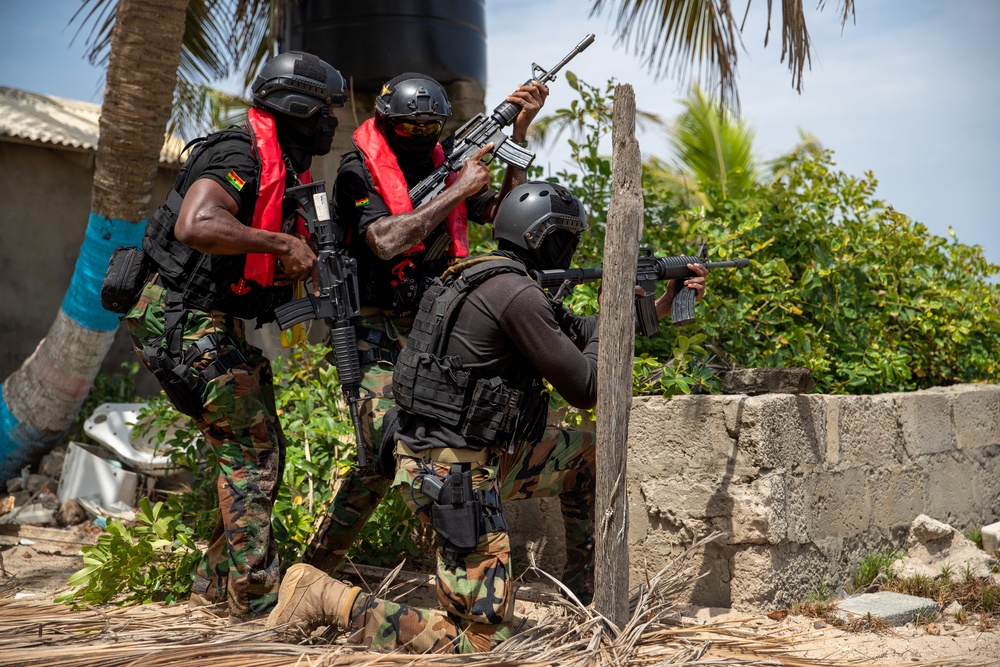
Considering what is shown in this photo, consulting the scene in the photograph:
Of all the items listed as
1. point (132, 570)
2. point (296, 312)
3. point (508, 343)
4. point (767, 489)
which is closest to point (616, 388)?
point (508, 343)

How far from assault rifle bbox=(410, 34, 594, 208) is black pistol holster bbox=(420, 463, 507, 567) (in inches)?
52.5

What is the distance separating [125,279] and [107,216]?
245cm

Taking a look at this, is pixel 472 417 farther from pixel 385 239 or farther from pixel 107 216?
pixel 107 216

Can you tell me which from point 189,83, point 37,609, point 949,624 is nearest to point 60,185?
point 189,83

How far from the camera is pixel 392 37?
563 centimetres

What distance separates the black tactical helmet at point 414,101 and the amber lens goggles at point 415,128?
0.03m

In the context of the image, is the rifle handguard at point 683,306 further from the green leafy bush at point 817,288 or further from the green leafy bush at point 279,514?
the green leafy bush at point 279,514

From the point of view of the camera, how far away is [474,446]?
9.91 ft

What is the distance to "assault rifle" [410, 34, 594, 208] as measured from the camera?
3.83m

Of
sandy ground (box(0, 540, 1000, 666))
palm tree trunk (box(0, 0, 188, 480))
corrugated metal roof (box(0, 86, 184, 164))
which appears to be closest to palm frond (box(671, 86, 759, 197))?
corrugated metal roof (box(0, 86, 184, 164))

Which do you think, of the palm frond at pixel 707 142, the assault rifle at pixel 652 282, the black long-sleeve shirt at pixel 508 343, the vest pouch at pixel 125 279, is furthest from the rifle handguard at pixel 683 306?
the palm frond at pixel 707 142

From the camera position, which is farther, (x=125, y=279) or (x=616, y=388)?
(x=125, y=279)

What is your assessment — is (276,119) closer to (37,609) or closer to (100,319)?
(37,609)

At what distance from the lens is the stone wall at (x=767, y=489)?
370 cm
